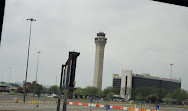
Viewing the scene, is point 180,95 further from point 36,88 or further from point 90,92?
point 36,88

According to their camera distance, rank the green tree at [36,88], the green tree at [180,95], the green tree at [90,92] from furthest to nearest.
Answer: the green tree at [90,92], the green tree at [180,95], the green tree at [36,88]

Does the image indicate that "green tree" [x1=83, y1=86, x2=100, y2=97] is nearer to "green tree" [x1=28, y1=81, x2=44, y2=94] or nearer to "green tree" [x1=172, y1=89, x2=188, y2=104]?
"green tree" [x1=28, y1=81, x2=44, y2=94]

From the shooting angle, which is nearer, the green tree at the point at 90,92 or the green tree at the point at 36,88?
the green tree at the point at 36,88

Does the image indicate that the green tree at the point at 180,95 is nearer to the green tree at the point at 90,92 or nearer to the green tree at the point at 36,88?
the green tree at the point at 90,92

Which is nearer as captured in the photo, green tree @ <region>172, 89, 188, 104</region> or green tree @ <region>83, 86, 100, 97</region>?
green tree @ <region>172, 89, 188, 104</region>

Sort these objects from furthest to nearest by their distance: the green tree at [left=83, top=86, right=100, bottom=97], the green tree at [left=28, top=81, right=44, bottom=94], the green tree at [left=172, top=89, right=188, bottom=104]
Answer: the green tree at [left=83, top=86, right=100, bottom=97], the green tree at [left=172, top=89, right=188, bottom=104], the green tree at [left=28, top=81, right=44, bottom=94]

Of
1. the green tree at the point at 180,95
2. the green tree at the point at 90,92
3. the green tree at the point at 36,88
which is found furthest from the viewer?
the green tree at the point at 90,92

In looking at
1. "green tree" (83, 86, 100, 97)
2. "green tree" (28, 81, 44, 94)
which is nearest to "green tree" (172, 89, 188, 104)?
"green tree" (83, 86, 100, 97)

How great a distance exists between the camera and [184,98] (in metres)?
168

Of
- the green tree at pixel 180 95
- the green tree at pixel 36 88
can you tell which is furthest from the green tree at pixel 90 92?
the green tree at pixel 180 95

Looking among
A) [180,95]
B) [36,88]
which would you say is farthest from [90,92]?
[180,95]

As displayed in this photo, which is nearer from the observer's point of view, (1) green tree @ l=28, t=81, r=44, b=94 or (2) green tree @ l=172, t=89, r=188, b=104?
(1) green tree @ l=28, t=81, r=44, b=94

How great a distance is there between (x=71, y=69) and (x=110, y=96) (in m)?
153

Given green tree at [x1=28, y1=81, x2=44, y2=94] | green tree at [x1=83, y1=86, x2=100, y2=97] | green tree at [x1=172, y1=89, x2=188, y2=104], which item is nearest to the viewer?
green tree at [x1=28, y1=81, x2=44, y2=94]
